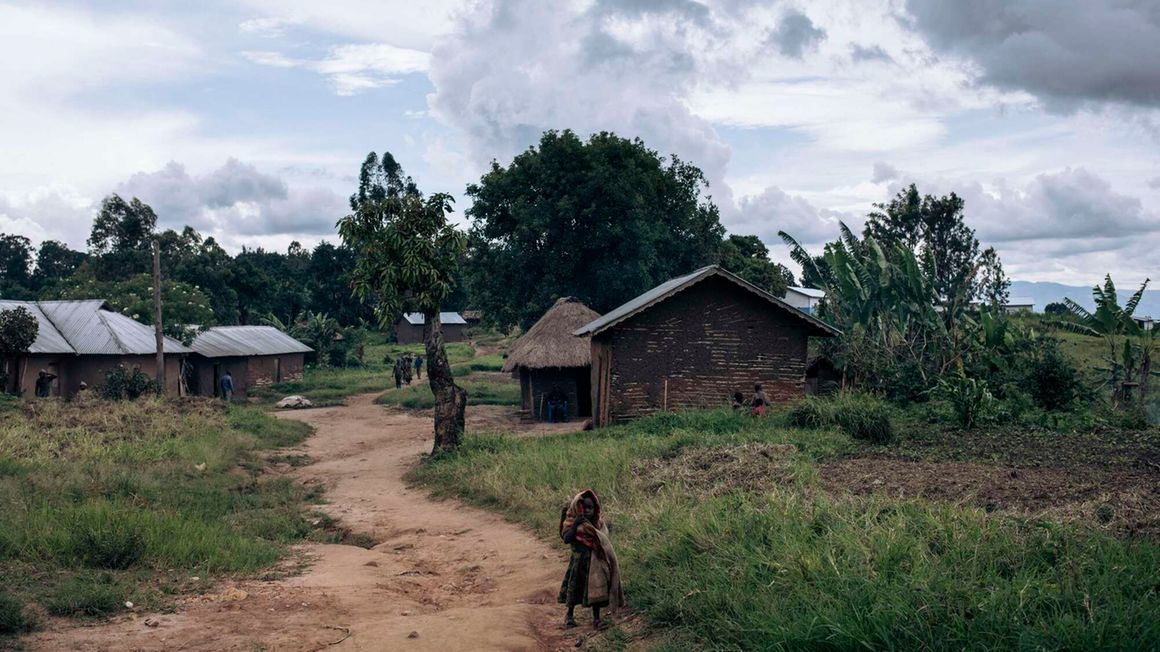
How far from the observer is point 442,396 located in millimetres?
19828

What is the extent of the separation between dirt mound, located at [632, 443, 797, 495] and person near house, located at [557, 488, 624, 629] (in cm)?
312

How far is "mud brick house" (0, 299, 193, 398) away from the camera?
91.4ft

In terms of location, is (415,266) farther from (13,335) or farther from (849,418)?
(13,335)

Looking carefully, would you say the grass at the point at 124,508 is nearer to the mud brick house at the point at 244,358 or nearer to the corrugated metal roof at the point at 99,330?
the corrugated metal roof at the point at 99,330

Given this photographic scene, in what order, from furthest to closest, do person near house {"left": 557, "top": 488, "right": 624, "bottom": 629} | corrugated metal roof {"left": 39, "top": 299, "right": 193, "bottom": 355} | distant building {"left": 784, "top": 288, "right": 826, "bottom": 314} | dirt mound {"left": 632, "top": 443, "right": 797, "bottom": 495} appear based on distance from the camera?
distant building {"left": 784, "top": 288, "right": 826, "bottom": 314} < corrugated metal roof {"left": 39, "top": 299, "right": 193, "bottom": 355} < dirt mound {"left": 632, "top": 443, "right": 797, "bottom": 495} < person near house {"left": 557, "top": 488, "right": 624, "bottom": 629}

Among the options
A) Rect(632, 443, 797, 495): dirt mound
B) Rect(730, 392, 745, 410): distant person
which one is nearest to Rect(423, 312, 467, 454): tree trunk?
Rect(632, 443, 797, 495): dirt mound

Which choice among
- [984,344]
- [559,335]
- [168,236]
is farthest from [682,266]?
[168,236]

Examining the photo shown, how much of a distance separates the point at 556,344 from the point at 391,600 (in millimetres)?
18958

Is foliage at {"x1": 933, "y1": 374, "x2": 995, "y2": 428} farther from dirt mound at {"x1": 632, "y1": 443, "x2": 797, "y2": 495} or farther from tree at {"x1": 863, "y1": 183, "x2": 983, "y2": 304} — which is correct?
tree at {"x1": 863, "y1": 183, "x2": 983, "y2": 304}

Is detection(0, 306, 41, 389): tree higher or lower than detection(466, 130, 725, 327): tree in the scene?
lower

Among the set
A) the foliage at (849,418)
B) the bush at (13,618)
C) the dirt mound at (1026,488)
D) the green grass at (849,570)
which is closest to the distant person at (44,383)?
the green grass at (849,570)

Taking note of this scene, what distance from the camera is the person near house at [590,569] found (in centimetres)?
824

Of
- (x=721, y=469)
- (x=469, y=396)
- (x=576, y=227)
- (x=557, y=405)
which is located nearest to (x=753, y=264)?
(x=576, y=227)

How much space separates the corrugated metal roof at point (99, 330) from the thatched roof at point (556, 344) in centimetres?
1256
